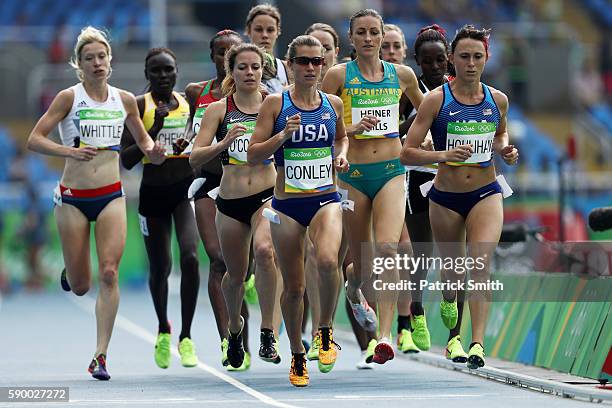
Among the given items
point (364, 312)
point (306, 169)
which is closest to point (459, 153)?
point (306, 169)

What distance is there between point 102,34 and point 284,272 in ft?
9.51

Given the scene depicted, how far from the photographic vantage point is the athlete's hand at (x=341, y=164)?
10.7 m

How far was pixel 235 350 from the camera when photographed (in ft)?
40.1

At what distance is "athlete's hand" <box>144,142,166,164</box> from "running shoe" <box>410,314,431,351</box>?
8.20 ft

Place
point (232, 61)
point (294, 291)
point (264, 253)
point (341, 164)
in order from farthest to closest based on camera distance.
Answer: point (232, 61), point (264, 253), point (294, 291), point (341, 164)

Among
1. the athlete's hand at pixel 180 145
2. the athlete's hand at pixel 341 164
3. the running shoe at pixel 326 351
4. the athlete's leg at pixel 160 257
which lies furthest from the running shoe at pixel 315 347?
the athlete's hand at pixel 180 145

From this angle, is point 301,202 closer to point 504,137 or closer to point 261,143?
point 261,143

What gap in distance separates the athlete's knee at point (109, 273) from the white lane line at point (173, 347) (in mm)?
1181

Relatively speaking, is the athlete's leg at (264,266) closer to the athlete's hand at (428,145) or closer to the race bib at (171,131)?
the athlete's hand at (428,145)

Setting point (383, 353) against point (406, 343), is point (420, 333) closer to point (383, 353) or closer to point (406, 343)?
point (406, 343)

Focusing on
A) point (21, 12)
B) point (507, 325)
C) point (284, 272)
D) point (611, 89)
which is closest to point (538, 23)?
point (611, 89)

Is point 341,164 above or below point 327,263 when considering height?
above

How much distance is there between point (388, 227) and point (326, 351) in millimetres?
1124

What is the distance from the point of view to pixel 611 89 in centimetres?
3425
